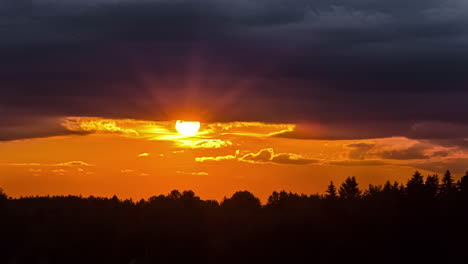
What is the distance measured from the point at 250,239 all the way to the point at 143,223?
33.0m

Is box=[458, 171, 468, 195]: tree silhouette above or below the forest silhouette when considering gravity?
above

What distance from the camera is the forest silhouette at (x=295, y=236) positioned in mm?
155625

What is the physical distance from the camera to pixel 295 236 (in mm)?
169875

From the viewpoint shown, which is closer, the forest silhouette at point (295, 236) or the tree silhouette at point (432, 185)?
the forest silhouette at point (295, 236)

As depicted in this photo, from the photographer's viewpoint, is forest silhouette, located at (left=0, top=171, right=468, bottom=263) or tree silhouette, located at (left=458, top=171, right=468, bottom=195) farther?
tree silhouette, located at (left=458, top=171, right=468, bottom=195)

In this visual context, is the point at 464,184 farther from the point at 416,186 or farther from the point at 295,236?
the point at 295,236

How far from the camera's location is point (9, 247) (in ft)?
636

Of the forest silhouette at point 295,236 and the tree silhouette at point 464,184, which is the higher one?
the tree silhouette at point 464,184

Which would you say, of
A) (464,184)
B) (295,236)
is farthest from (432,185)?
(295,236)

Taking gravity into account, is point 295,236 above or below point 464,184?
below

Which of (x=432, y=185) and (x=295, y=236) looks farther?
(x=432, y=185)

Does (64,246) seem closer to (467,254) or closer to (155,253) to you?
(155,253)

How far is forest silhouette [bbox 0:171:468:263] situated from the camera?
15562cm

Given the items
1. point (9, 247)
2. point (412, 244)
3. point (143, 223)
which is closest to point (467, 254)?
point (412, 244)
